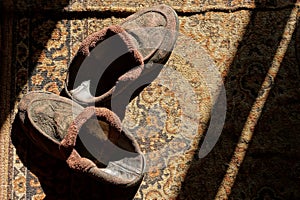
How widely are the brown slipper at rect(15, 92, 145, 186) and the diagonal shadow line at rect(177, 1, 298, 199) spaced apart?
226 millimetres

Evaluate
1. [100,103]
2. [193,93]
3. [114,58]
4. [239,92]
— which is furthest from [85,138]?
[239,92]

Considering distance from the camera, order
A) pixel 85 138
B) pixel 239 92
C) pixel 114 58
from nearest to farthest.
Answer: pixel 85 138
pixel 114 58
pixel 239 92

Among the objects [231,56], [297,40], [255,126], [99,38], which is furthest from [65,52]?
[297,40]

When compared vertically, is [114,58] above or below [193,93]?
above

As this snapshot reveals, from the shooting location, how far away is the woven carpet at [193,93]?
1995mm

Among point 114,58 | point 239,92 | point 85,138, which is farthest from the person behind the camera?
point 239,92

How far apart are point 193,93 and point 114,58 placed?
1.16 ft

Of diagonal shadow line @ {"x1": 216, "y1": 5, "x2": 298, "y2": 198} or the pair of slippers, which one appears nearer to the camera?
the pair of slippers

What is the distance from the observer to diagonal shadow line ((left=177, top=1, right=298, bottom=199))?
6.56ft

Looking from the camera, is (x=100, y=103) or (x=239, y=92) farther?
(x=239, y=92)

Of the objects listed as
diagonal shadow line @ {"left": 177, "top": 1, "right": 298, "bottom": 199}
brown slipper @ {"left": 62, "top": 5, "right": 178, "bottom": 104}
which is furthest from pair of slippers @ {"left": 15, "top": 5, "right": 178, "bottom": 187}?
diagonal shadow line @ {"left": 177, "top": 1, "right": 298, "bottom": 199}

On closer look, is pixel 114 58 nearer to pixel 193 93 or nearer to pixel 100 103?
pixel 100 103

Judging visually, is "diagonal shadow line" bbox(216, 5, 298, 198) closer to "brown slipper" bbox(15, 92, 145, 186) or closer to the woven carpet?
the woven carpet

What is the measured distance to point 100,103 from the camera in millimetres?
1973
